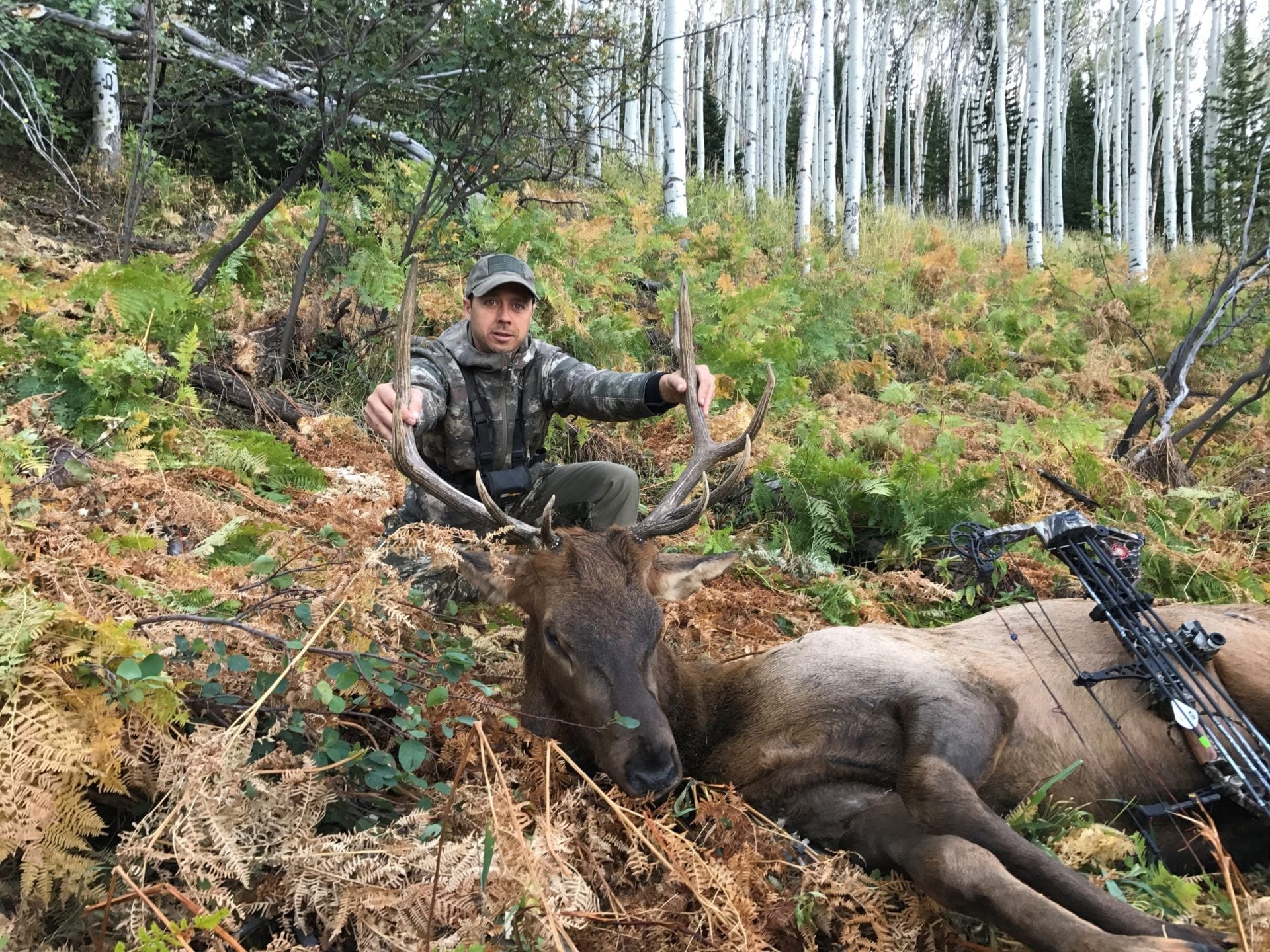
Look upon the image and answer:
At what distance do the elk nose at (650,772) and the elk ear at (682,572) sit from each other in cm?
100

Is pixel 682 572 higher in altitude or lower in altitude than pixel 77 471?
lower

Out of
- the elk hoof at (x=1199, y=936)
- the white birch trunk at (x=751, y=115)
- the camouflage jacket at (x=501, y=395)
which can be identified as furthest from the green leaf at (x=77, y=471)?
the white birch trunk at (x=751, y=115)

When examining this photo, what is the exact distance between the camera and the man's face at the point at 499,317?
5.41 meters

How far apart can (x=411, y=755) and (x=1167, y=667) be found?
121 inches

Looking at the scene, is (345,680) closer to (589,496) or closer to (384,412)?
(384,412)

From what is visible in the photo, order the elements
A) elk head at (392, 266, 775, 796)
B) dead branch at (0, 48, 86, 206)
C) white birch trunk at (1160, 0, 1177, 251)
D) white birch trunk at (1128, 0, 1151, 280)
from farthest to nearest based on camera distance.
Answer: white birch trunk at (1160, 0, 1177, 251)
white birch trunk at (1128, 0, 1151, 280)
dead branch at (0, 48, 86, 206)
elk head at (392, 266, 775, 796)

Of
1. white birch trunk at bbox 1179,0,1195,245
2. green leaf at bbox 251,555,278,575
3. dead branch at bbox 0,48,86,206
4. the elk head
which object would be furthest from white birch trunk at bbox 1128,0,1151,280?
green leaf at bbox 251,555,278,575

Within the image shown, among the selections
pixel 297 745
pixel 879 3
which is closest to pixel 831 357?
pixel 297 745

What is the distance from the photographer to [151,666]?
2.47 m

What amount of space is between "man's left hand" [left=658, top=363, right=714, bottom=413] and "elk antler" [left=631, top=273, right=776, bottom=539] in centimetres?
4

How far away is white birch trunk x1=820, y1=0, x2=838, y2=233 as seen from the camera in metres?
20.7

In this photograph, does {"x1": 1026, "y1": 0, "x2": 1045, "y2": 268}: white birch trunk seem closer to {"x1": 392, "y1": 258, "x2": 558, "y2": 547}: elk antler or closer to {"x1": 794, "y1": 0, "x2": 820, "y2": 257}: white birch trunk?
{"x1": 794, "y1": 0, "x2": 820, "y2": 257}: white birch trunk

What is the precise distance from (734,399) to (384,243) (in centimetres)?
356

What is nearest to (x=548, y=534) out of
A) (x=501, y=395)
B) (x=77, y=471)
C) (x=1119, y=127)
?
(x=501, y=395)
